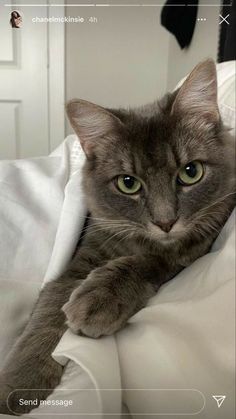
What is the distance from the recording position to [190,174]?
26.1 inches

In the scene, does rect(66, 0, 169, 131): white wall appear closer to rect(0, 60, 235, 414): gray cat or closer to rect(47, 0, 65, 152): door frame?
rect(47, 0, 65, 152): door frame

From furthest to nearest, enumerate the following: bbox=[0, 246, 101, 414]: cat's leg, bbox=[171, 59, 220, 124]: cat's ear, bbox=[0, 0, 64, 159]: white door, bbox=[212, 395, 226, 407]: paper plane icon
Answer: bbox=[0, 0, 64, 159]: white door < bbox=[171, 59, 220, 124]: cat's ear < bbox=[0, 246, 101, 414]: cat's leg < bbox=[212, 395, 226, 407]: paper plane icon

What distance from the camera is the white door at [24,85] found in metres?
0.78

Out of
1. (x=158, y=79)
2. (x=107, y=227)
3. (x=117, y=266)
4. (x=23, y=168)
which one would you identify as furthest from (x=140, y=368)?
(x=158, y=79)

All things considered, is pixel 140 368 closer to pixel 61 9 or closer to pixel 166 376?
pixel 166 376

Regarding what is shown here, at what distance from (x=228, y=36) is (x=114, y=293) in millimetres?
513

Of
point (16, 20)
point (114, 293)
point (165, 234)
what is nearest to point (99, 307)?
point (114, 293)

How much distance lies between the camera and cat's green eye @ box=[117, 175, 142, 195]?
69 cm

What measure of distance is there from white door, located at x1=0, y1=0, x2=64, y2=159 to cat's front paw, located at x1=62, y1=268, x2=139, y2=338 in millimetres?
457

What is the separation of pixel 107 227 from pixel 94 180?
91 millimetres

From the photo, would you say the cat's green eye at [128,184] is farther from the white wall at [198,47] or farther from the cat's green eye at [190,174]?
the white wall at [198,47]

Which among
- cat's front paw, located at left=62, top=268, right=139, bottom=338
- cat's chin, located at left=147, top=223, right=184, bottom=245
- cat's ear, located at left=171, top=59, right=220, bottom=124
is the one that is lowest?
cat's front paw, located at left=62, top=268, right=139, bottom=338

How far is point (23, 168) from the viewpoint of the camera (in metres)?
0.94

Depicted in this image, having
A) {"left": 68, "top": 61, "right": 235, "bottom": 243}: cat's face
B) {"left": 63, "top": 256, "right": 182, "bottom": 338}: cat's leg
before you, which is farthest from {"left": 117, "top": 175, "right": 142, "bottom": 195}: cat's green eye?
{"left": 63, "top": 256, "right": 182, "bottom": 338}: cat's leg
